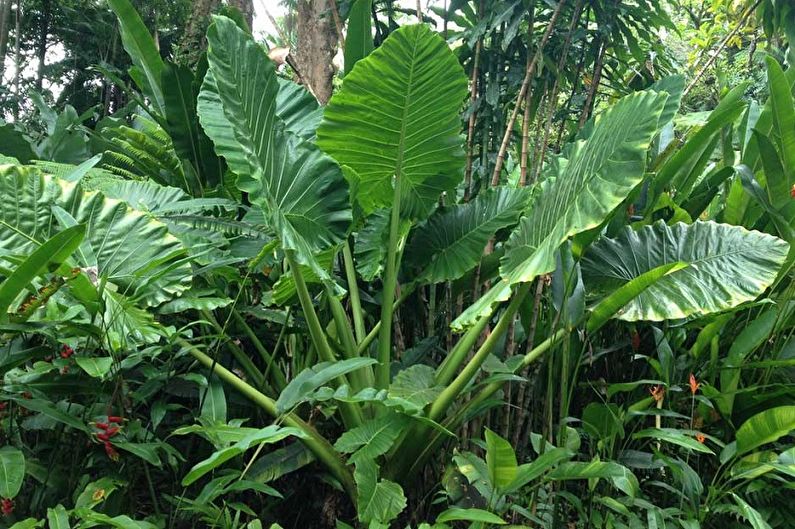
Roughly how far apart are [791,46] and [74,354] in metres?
2.56

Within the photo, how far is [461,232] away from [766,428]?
850mm

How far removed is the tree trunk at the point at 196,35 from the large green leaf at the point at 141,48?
217cm

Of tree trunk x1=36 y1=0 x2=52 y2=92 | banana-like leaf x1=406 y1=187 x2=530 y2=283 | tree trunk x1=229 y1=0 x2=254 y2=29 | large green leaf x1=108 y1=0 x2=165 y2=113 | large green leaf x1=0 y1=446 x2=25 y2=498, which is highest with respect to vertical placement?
tree trunk x1=36 y1=0 x2=52 y2=92

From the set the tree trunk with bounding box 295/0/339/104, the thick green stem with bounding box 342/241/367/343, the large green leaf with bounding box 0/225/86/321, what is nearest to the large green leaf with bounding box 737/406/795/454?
the thick green stem with bounding box 342/241/367/343

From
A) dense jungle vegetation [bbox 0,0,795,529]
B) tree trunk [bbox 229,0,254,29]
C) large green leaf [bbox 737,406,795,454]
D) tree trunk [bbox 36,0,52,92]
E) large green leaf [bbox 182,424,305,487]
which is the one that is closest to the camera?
large green leaf [bbox 182,424,305,487]

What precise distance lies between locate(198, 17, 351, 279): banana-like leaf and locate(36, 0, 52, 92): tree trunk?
10.3 m

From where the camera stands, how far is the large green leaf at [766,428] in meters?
1.29

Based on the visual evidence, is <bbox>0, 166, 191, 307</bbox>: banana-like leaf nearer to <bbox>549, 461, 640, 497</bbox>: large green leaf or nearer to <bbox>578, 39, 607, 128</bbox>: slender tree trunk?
<bbox>549, 461, 640, 497</bbox>: large green leaf

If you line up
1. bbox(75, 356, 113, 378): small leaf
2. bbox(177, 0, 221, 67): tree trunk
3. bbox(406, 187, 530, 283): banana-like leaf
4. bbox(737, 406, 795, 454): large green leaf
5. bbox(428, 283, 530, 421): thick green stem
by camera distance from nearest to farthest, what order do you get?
bbox(75, 356, 113, 378): small leaf, bbox(737, 406, 795, 454): large green leaf, bbox(428, 283, 530, 421): thick green stem, bbox(406, 187, 530, 283): banana-like leaf, bbox(177, 0, 221, 67): tree trunk

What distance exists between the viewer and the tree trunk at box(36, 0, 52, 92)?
1000 centimetres

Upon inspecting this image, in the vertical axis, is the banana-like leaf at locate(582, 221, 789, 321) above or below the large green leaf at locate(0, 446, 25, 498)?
above

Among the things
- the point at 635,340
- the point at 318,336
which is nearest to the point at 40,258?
the point at 318,336

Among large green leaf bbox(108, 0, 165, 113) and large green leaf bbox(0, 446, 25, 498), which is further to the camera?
large green leaf bbox(108, 0, 165, 113)

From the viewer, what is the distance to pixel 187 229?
175 centimetres
